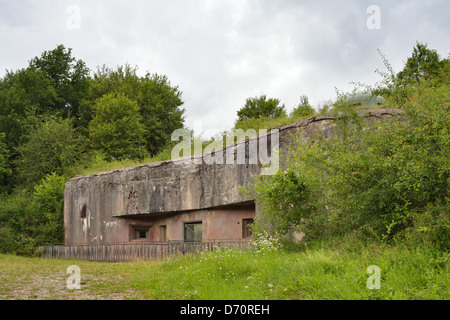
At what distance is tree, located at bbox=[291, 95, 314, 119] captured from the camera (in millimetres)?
17038

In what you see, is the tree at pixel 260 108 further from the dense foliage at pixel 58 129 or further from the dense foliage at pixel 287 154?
the dense foliage at pixel 58 129

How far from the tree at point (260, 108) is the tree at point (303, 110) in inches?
352

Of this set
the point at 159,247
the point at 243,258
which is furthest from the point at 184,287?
the point at 159,247

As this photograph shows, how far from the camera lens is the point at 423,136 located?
23.7ft

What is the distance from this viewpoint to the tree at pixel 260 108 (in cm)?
3059

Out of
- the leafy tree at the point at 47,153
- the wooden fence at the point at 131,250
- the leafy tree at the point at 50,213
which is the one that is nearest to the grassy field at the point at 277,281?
the wooden fence at the point at 131,250

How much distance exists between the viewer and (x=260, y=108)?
3109cm

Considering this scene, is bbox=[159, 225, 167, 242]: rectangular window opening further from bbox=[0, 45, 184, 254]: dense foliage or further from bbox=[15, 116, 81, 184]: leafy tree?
bbox=[15, 116, 81, 184]: leafy tree

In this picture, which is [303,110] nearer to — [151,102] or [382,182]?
[382,182]

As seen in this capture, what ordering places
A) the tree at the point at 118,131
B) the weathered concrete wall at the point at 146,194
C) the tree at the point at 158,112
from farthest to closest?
the tree at the point at 158,112, the tree at the point at 118,131, the weathered concrete wall at the point at 146,194

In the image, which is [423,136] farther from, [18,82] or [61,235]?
[18,82]

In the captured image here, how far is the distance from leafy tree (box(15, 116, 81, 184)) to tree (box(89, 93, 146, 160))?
1.99 meters

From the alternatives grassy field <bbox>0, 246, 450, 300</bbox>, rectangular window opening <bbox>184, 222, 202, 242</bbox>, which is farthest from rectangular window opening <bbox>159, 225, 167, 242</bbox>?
grassy field <bbox>0, 246, 450, 300</bbox>

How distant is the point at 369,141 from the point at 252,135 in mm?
7964
